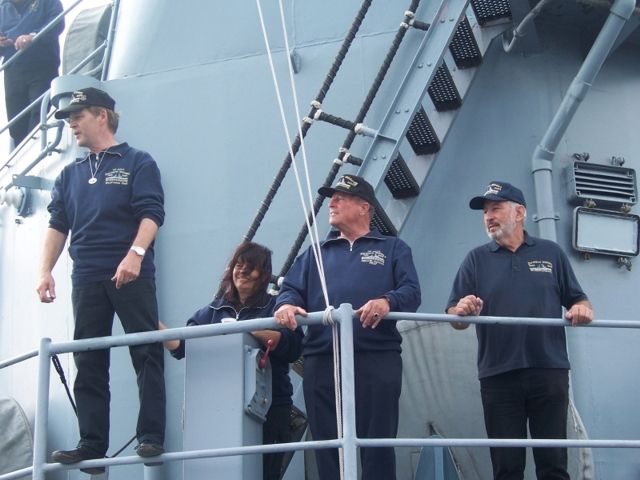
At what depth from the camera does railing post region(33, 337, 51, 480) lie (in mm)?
4625

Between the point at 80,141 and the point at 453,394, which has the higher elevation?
the point at 80,141

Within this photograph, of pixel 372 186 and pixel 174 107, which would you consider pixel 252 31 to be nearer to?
pixel 174 107

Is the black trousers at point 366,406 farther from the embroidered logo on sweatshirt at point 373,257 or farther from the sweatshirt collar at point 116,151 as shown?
the sweatshirt collar at point 116,151

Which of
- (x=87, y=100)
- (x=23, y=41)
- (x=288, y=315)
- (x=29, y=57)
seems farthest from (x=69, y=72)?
(x=288, y=315)

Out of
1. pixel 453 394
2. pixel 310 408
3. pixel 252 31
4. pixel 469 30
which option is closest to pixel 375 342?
pixel 310 408

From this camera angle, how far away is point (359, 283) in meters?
4.91

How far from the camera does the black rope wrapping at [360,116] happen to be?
5785 millimetres

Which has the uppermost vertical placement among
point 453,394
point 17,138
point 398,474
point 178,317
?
point 17,138

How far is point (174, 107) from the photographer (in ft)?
22.0

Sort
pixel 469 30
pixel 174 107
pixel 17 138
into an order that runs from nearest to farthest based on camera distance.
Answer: pixel 469 30, pixel 174 107, pixel 17 138

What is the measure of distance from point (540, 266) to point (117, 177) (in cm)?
181

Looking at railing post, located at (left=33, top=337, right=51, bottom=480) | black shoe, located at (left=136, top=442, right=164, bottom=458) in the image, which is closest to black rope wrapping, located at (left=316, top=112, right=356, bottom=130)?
railing post, located at (left=33, top=337, right=51, bottom=480)

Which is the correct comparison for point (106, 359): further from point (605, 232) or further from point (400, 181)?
point (605, 232)

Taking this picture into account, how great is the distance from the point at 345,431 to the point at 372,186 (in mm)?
1720
